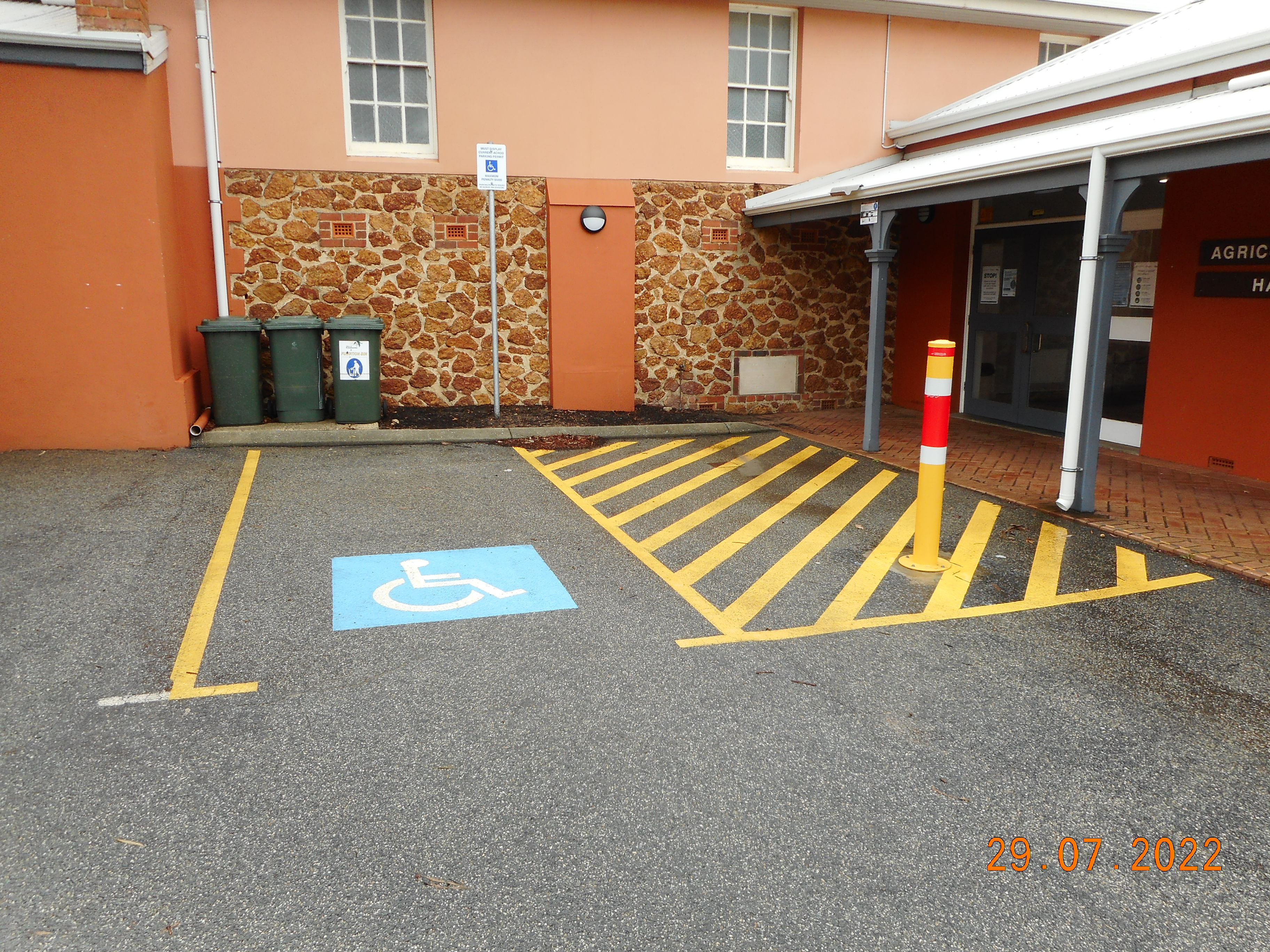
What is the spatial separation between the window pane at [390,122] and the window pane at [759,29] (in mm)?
4826

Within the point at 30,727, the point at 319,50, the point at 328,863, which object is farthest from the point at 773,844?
the point at 319,50

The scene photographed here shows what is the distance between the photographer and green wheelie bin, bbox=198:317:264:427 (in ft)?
31.2

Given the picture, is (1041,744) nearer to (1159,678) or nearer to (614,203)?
(1159,678)

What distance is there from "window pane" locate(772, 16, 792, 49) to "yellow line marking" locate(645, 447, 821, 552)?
5986 millimetres

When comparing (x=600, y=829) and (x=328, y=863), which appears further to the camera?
(x=600, y=829)

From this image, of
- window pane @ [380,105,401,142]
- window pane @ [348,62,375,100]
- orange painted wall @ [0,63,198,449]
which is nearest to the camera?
orange painted wall @ [0,63,198,449]

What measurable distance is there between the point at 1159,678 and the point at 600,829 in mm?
2984

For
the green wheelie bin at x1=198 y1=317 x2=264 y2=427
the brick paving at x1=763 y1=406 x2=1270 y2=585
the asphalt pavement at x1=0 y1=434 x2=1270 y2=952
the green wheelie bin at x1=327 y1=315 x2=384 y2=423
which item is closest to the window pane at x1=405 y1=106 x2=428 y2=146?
the green wheelie bin at x1=327 y1=315 x2=384 y2=423

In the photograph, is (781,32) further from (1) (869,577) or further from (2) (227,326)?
(1) (869,577)

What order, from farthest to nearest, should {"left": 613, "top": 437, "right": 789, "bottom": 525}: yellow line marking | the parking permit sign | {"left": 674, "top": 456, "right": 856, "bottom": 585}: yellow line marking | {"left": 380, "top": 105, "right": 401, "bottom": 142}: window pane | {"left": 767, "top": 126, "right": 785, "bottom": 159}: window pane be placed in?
{"left": 767, "top": 126, "right": 785, "bottom": 159}: window pane, {"left": 380, "top": 105, "right": 401, "bottom": 142}: window pane, the parking permit sign, {"left": 613, "top": 437, "right": 789, "bottom": 525}: yellow line marking, {"left": 674, "top": 456, "right": 856, "bottom": 585}: yellow line marking

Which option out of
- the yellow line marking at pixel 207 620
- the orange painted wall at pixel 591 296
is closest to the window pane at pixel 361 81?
the orange painted wall at pixel 591 296

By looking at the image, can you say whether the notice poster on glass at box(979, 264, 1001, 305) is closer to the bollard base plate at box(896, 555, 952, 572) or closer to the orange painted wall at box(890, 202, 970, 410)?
the orange painted wall at box(890, 202, 970, 410)

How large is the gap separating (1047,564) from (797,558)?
1.70m

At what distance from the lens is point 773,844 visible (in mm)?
3008
